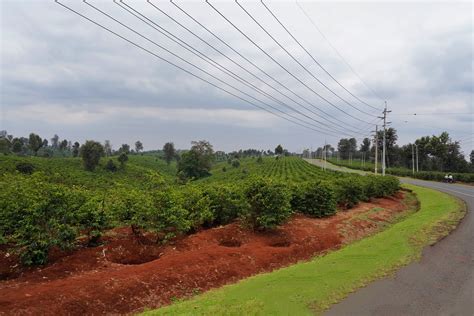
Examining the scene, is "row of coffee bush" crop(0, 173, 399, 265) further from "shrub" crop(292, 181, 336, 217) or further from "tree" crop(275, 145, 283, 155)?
"tree" crop(275, 145, 283, 155)

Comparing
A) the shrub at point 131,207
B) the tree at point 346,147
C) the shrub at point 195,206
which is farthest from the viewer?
the tree at point 346,147

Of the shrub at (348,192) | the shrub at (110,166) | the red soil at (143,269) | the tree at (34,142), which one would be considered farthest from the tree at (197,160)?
the red soil at (143,269)

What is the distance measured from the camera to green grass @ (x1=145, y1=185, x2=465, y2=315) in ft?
23.3

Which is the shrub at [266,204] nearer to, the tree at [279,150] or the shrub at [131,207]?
the shrub at [131,207]

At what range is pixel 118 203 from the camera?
11477 mm

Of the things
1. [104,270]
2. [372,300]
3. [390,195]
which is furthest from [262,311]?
[390,195]

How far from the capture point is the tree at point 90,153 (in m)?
68.5

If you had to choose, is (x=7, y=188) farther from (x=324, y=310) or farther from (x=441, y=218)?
(x=441, y=218)

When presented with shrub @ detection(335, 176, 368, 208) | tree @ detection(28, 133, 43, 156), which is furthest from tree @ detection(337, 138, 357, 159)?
shrub @ detection(335, 176, 368, 208)

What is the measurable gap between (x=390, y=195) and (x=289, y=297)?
24199 mm

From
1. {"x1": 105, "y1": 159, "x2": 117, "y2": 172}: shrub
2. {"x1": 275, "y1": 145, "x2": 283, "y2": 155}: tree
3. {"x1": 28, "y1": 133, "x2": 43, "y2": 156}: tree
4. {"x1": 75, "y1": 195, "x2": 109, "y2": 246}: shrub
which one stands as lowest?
{"x1": 75, "y1": 195, "x2": 109, "y2": 246}: shrub

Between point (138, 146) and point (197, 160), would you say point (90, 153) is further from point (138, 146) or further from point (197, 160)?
point (138, 146)

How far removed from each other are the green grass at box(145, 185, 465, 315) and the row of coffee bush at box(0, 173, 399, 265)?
3462mm

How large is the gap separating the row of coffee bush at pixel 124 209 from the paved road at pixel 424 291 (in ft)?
→ 18.3
